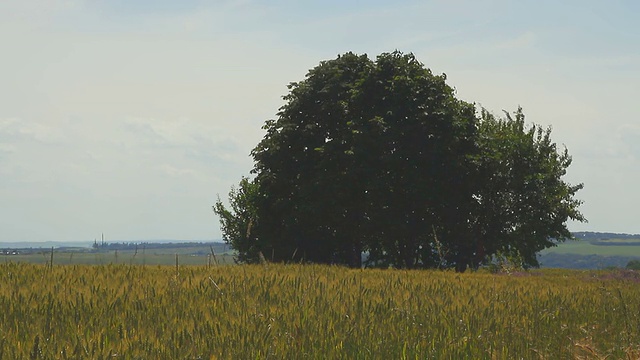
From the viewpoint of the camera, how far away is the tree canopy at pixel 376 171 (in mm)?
34281

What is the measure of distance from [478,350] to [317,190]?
89.6 feet

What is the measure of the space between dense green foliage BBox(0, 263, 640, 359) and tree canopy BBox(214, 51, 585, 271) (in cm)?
2088

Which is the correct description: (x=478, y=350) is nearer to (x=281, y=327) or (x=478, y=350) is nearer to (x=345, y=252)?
(x=281, y=327)

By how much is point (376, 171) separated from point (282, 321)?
27025 mm

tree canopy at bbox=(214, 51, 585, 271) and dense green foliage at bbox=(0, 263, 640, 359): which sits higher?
tree canopy at bbox=(214, 51, 585, 271)

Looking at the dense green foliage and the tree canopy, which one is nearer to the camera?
the dense green foliage

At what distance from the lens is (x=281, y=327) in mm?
7402

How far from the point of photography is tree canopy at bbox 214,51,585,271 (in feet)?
112

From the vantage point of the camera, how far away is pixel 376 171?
113 ft

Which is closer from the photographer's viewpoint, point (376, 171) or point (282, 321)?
point (282, 321)

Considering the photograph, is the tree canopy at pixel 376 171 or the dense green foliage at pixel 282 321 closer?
the dense green foliage at pixel 282 321

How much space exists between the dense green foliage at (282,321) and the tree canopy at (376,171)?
20.9 metres

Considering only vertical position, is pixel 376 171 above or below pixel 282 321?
above

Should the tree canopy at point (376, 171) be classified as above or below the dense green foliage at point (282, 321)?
above
